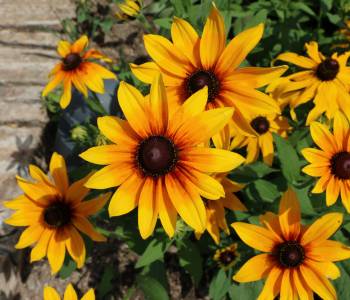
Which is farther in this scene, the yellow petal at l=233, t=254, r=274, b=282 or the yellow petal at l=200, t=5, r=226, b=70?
the yellow petal at l=233, t=254, r=274, b=282

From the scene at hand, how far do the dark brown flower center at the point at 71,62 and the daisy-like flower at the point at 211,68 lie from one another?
0.81 metres

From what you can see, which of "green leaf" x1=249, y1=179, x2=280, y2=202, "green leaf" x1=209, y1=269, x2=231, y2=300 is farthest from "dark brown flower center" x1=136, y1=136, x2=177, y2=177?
"green leaf" x1=209, y1=269, x2=231, y2=300

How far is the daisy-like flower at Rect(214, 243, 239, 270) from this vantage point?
1629 millimetres

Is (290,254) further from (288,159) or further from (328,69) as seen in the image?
(328,69)

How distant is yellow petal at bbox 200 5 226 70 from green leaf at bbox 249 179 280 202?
0.67 metres

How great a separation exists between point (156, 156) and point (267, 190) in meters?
0.77

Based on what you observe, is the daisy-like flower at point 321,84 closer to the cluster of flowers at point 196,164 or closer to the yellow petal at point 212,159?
the cluster of flowers at point 196,164

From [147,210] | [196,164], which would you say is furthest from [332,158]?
[147,210]

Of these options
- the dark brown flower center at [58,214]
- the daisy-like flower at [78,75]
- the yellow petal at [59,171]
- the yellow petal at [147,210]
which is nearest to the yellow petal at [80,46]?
the daisy-like flower at [78,75]

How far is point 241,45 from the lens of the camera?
1.07 meters

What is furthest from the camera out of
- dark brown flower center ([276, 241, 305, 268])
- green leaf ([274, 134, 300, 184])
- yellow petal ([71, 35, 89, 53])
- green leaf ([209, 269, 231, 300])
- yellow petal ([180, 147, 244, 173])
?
yellow petal ([71, 35, 89, 53])

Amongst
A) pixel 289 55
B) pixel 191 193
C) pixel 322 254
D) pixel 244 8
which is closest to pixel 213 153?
pixel 191 193

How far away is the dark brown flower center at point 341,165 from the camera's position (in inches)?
51.3

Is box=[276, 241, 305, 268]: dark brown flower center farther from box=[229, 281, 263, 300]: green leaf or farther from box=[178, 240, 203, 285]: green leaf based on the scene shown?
box=[178, 240, 203, 285]: green leaf
